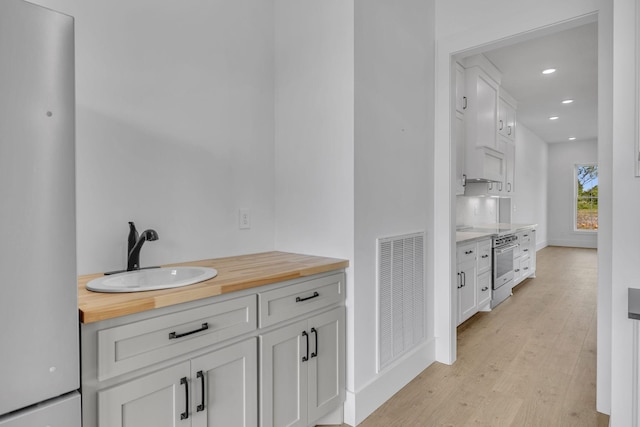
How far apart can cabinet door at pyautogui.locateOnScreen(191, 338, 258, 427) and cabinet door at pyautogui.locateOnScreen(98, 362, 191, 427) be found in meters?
0.05

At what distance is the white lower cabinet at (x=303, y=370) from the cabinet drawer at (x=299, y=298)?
0.19 ft

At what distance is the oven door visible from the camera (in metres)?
4.16

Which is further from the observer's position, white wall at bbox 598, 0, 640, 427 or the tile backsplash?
the tile backsplash

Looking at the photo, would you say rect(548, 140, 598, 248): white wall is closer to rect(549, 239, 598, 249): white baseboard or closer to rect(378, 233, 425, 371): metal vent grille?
rect(549, 239, 598, 249): white baseboard

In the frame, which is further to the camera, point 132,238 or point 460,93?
point 460,93

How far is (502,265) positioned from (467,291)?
120 centimetres

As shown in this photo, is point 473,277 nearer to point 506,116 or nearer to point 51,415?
point 506,116

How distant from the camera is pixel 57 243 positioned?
0.92 m

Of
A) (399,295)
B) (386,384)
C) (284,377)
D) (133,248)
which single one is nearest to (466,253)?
(399,295)

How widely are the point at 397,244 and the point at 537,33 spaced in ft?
5.29

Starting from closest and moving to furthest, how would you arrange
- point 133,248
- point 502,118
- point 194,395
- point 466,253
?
point 194,395
point 133,248
point 466,253
point 502,118

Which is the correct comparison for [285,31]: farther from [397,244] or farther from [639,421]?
[639,421]

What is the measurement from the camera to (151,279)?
5.51 ft

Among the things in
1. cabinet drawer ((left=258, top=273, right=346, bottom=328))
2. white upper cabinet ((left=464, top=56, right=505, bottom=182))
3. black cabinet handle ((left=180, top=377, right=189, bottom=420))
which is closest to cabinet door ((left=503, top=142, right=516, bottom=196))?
white upper cabinet ((left=464, top=56, right=505, bottom=182))
